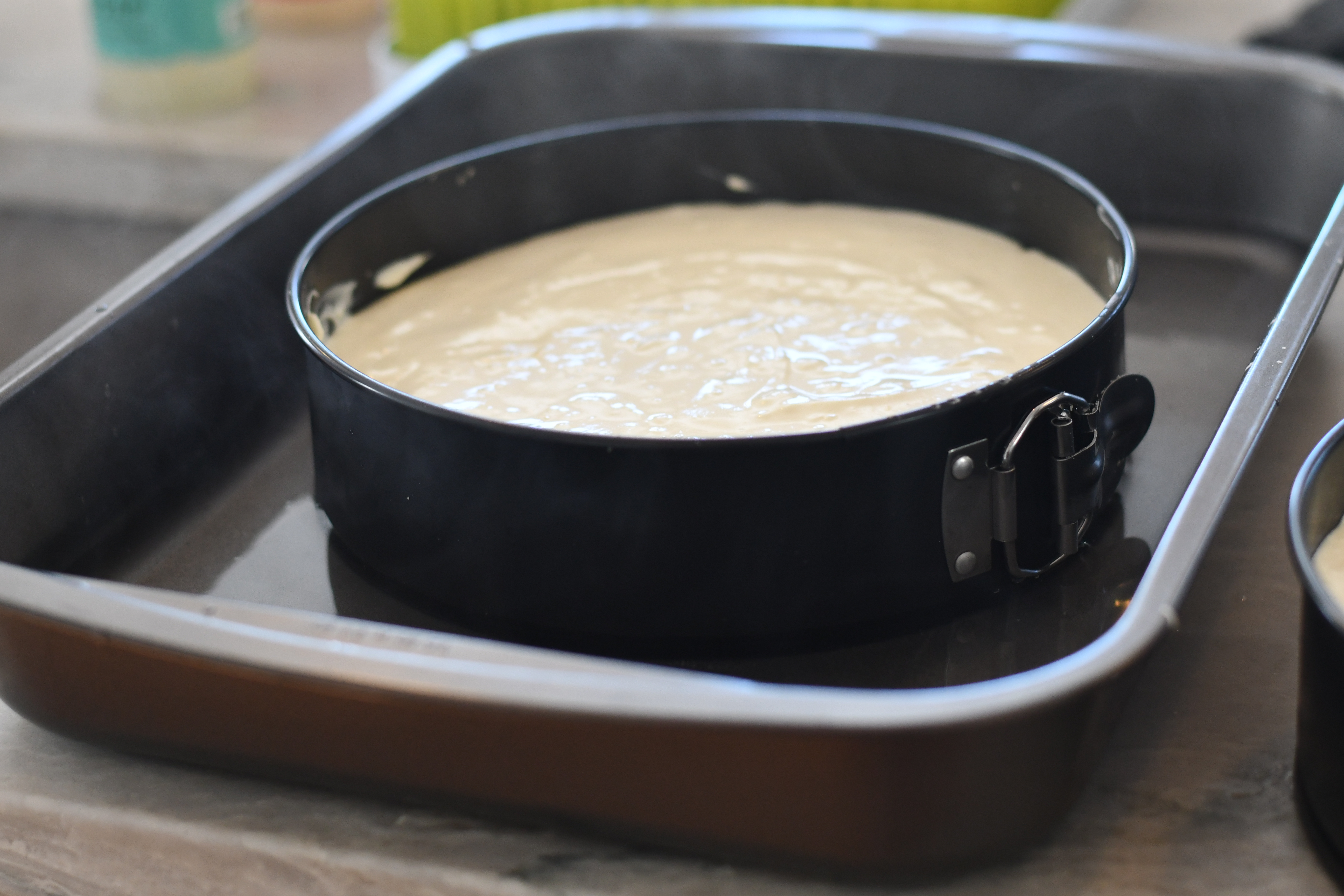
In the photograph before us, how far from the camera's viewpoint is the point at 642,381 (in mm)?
812

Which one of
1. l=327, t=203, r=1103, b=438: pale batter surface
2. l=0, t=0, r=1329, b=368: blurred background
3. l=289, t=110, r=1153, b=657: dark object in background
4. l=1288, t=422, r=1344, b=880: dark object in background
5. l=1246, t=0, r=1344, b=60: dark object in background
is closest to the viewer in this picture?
l=1288, t=422, r=1344, b=880: dark object in background

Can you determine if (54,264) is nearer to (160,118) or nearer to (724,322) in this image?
(160,118)

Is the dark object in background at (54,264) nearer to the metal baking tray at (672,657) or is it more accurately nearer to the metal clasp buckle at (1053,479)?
the metal baking tray at (672,657)

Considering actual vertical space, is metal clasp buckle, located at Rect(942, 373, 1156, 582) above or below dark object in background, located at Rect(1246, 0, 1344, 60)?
below

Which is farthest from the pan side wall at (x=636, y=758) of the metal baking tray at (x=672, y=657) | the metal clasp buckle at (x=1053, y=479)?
the metal clasp buckle at (x=1053, y=479)

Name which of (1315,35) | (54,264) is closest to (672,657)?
(1315,35)

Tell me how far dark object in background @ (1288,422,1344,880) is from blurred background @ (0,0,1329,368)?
1.03 meters

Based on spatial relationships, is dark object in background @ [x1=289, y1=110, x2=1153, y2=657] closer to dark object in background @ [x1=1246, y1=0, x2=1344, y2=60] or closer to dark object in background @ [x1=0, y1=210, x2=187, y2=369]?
dark object in background @ [x1=1246, y1=0, x2=1344, y2=60]

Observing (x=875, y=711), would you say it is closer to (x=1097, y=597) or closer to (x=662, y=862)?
(x=662, y=862)

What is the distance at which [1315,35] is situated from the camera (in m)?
1.37

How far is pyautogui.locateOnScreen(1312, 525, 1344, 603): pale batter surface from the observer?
1.78ft

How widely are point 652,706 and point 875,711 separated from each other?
8 centimetres

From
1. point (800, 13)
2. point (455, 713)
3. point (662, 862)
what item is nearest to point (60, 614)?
point (455, 713)

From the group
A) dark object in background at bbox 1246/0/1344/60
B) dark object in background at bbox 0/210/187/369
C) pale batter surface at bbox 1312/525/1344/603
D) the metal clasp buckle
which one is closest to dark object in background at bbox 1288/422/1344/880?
pale batter surface at bbox 1312/525/1344/603
